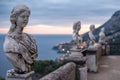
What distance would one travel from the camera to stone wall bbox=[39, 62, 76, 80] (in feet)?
20.0

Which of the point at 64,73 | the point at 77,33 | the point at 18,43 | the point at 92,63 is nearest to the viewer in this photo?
the point at 18,43

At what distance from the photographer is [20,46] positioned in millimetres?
4273

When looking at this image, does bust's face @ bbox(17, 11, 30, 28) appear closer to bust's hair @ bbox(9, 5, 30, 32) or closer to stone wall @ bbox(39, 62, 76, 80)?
bust's hair @ bbox(9, 5, 30, 32)

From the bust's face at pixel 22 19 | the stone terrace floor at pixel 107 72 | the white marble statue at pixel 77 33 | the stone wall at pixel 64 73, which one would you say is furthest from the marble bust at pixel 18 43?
the white marble statue at pixel 77 33

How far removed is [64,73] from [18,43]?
2.82m

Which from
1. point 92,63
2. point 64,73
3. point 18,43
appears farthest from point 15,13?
point 92,63

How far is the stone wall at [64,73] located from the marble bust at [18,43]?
4.66ft

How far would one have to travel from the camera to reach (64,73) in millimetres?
6914

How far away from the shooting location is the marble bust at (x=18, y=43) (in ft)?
13.8

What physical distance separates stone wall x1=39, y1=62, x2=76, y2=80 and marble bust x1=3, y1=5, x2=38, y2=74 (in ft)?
4.66

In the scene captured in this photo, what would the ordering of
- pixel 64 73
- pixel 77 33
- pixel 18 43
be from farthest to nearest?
pixel 77 33, pixel 64 73, pixel 18 43

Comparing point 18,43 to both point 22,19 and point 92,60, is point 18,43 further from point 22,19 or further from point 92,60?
point 92,60

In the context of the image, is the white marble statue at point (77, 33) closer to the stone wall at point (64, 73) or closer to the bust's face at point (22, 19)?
the stone wall at point (64, 73)

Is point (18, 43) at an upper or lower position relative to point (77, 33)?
lower
